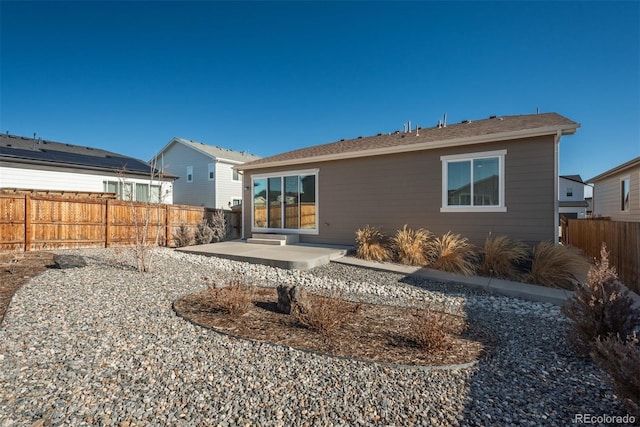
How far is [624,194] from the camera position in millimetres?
13625

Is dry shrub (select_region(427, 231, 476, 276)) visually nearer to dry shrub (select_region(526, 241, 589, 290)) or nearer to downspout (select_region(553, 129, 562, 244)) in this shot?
dry shrub (select_region(526, 241, 589, 290))

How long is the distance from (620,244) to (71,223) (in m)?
14.6

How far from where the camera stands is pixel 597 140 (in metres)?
15.4

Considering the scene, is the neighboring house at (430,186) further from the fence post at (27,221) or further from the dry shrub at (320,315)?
the fence post at (27,221)

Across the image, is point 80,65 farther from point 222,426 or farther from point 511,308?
point 511,308

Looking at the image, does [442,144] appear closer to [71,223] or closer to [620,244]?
[620,244]

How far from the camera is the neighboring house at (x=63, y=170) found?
12.5 meters

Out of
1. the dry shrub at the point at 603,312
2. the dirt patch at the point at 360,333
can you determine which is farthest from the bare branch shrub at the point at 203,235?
the dry shrub at the point at 603,312

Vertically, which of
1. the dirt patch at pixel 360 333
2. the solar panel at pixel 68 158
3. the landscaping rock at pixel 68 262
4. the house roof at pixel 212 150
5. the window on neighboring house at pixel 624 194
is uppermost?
the house roof at pixel 212 150

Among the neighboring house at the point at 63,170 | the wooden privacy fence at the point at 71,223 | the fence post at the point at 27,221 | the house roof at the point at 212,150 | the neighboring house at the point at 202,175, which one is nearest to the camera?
the wooden privacy fence at the point at 71,223

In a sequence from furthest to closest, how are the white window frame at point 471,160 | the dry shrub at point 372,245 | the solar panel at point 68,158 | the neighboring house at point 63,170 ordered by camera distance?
the solar panel at point 68,158
the neighboring house at point 63,170
the dry shrub at point 372,245
the white window frame at point 471,160

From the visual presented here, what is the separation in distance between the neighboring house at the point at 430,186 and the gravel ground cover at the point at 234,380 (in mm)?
4051

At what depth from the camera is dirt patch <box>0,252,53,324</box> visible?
183 inches

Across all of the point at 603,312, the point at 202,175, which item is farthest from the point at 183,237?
the point at 603,312
